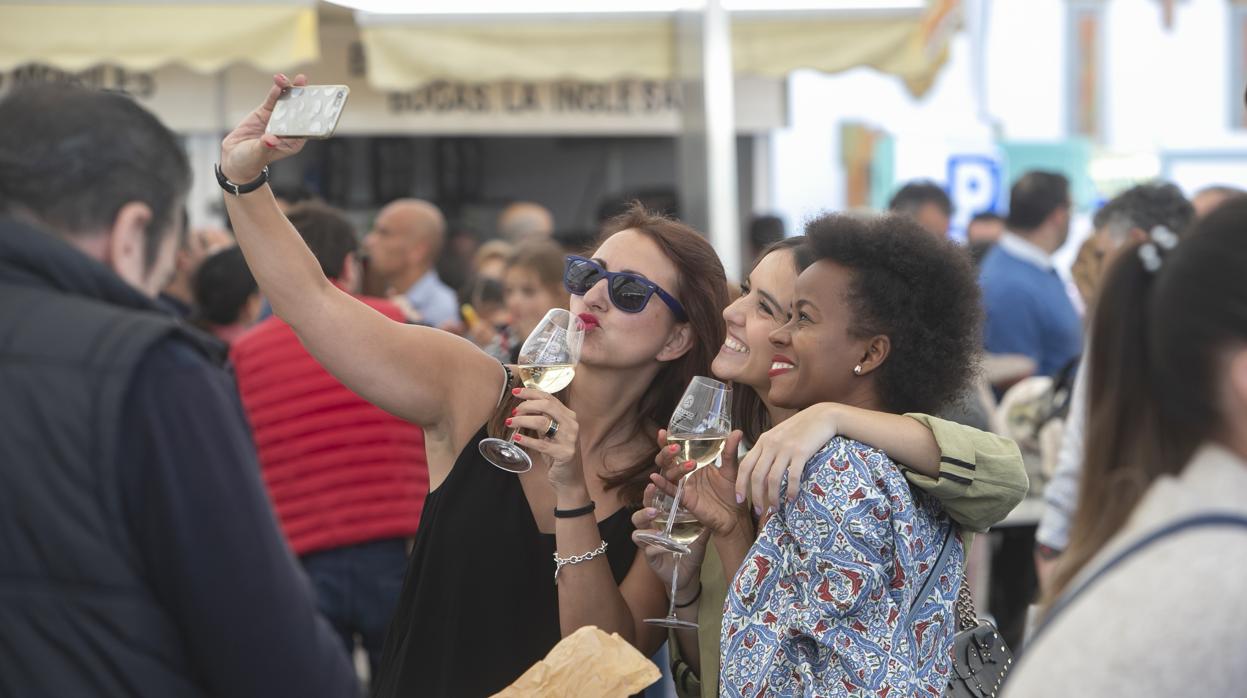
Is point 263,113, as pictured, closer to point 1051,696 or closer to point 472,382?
point 472,382

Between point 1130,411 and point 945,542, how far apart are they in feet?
2.77

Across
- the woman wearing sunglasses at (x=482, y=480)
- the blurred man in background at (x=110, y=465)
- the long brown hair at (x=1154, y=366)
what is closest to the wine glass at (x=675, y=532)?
the woman wearing sunglasses at (x=482, y=480)

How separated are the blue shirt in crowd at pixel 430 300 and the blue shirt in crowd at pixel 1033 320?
109 inches

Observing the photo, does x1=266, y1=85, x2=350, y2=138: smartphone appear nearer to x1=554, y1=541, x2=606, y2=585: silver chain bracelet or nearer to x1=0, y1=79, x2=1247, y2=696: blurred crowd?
x1=0, y1=79, x2=1247, y2=696: blurred crowd

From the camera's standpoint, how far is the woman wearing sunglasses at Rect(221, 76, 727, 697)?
2.60 meters

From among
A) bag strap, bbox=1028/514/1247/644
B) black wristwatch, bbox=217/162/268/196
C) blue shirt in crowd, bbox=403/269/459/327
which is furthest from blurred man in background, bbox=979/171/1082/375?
bag strap, bbox=1028/514/1247/644

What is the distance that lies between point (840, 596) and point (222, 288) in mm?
3792

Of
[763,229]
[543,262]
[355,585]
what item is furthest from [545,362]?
[763,229]

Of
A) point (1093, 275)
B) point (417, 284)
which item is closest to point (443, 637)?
point (1093, 275)

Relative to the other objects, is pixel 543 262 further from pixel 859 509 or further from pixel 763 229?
pixel 859 509

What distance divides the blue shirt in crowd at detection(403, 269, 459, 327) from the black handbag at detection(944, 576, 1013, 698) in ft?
16.4

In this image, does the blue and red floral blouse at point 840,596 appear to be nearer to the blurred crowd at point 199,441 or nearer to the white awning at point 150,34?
the blurred crowd at point 199,441

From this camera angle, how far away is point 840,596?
7.16 feet

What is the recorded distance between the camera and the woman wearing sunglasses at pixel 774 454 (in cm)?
225
